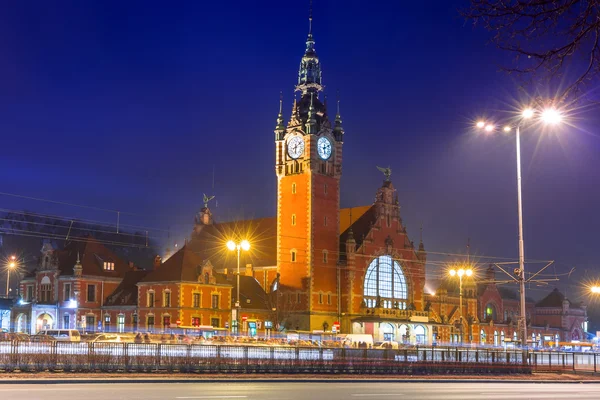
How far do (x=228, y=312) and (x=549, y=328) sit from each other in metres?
74.0

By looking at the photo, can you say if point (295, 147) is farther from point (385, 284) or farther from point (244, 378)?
point (244, 378)

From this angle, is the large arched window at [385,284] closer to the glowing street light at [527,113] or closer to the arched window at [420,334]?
the arched window at [420,334]

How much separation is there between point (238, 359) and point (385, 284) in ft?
215

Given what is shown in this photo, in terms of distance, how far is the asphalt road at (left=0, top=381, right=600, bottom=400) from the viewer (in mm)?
24203

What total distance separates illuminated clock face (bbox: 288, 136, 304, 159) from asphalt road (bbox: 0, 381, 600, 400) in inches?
2715

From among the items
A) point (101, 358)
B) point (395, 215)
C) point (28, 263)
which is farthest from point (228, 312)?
point (101, 358)

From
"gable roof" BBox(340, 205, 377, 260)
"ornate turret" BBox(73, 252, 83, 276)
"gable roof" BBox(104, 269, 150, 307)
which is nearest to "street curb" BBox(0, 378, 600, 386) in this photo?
"gable roof" BBox(104, 269, 150, 307)

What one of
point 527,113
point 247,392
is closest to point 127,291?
point 527,113

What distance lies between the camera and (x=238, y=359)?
38656mm

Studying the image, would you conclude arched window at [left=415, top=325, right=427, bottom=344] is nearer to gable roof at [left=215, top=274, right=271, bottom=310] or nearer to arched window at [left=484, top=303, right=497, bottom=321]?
gable roof at [left=215, top=274, right=271, bottom=310]

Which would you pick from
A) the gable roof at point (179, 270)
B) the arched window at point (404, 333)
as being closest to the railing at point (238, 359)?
the gable roof at point (179, 270)

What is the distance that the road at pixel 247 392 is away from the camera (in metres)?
24.1

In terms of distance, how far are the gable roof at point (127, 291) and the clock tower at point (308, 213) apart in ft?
50.6

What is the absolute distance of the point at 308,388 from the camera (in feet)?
97.9
